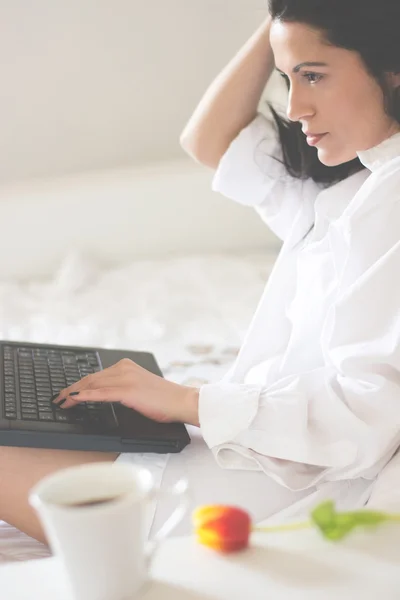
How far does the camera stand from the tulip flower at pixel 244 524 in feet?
1.84

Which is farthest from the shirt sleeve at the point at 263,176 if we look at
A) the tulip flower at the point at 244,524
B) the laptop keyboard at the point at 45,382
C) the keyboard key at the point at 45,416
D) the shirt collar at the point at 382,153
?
the tulip flower at the point at 244,524

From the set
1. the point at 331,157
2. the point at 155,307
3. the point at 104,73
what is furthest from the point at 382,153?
the point at 104,73

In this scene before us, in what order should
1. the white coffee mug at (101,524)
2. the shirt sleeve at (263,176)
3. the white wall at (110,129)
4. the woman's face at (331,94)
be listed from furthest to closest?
the white wall at (110,129)
the shirt sleeve at (263,176)
the woman's face at (331,94)
the white coffee mug at (101,524)

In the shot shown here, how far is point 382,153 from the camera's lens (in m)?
0.97

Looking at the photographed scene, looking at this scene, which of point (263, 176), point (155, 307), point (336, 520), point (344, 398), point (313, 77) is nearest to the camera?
point (336, 520)

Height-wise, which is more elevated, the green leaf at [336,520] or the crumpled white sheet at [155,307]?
the green leaf at [336,520]

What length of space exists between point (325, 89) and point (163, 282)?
0.98m

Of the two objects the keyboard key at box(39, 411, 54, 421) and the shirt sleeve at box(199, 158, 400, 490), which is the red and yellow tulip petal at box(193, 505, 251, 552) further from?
the keyboard key at box(39, 411, 54, 421)

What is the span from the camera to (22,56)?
2205mm

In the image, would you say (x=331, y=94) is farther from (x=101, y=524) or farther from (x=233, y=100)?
(x=101, y=524)

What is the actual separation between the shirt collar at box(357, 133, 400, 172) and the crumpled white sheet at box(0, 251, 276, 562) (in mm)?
468

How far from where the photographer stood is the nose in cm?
96

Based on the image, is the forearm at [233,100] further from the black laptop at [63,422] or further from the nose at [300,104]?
the black laptop at [63,422]

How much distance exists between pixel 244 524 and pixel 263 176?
0.78m
